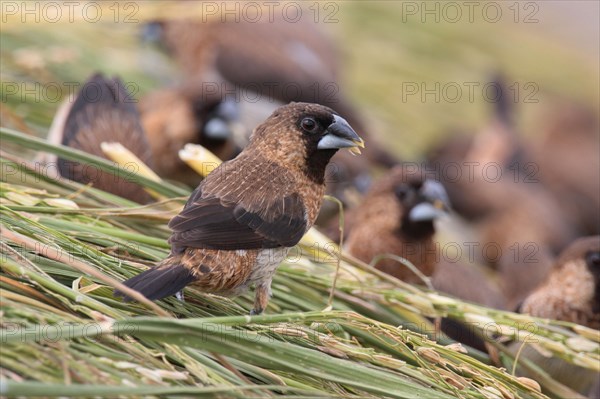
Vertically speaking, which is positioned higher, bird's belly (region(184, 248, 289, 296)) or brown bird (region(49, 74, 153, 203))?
brown bird (region(49, 74, 153, 203))

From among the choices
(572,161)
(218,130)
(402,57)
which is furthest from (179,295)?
(402,57)

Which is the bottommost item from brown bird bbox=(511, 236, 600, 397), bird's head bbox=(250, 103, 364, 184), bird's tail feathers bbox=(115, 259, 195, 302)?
brown bird bbox=(511, 236, 600, 397)

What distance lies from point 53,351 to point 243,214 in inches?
43.6

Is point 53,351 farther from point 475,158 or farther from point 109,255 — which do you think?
point 475,158

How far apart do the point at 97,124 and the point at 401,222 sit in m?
1.75

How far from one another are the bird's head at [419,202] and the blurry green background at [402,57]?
207 cm

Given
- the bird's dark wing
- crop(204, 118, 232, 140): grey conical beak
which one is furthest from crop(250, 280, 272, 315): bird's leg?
crop(204, 118, 232, 140): grey conical beak

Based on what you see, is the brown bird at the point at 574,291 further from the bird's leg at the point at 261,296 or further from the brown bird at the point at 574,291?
the bird's leg at the point at 261,296

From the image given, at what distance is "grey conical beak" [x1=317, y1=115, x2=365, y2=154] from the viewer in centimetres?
382

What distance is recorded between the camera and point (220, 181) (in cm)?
369

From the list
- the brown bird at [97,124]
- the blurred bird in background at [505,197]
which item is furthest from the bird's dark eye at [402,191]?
the blurred bird in background at [505,197]

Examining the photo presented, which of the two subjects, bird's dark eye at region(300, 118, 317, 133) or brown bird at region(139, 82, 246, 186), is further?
brown bird at region(139, 82, 246, 186)

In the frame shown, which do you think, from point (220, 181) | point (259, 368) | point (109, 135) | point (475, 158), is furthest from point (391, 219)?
point (475, 158)

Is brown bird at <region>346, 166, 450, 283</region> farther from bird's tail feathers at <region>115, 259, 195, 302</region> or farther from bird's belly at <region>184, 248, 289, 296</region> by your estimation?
bird's tail feathers at <region>115, 259, 195, 302</region>
